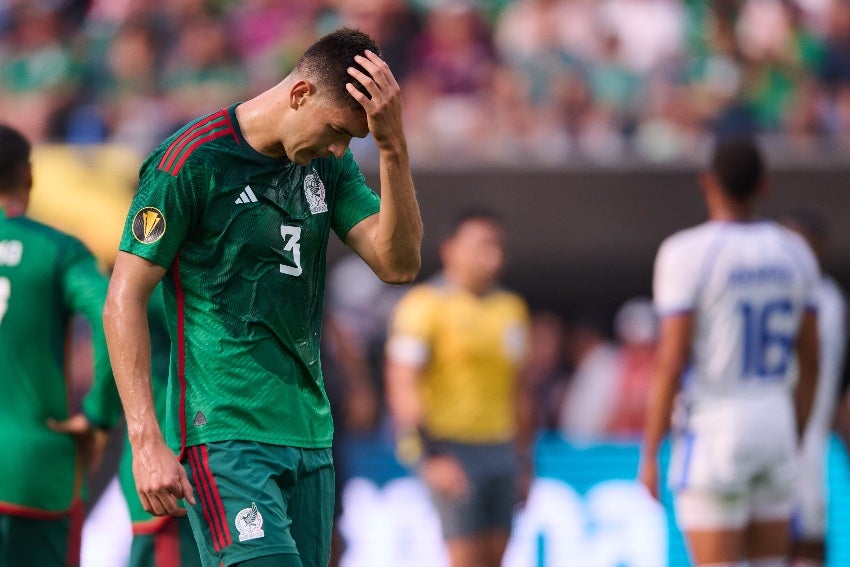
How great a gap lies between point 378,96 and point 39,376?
8.23 feet

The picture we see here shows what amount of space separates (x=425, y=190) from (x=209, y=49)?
3.34m

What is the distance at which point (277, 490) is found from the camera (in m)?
4.31

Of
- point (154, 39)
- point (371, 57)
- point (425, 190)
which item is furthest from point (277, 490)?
point (154, 39)

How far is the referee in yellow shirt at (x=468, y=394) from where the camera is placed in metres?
8.77

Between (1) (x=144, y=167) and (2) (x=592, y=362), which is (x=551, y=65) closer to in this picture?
(2) (x=592, y=362)

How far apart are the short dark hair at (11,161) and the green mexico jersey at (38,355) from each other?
0.16 m

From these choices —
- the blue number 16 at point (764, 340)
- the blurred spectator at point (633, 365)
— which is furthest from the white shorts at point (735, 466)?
the blurred spectator at point (633, 365)

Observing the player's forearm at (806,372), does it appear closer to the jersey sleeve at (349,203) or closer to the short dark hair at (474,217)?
the short dark hair at (474,217)

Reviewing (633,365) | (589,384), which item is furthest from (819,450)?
(589,384)

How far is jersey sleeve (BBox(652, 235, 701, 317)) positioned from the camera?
22.1 feet

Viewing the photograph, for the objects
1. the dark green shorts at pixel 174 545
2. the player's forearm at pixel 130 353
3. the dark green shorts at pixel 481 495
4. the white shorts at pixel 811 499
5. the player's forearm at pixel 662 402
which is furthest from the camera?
the dark green shorts at pixel 481 495

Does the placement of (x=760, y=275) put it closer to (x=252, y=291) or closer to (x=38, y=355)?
(x=252, y=291)

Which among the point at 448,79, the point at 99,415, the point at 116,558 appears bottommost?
the point at 116,558

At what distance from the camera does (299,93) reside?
4.32m
